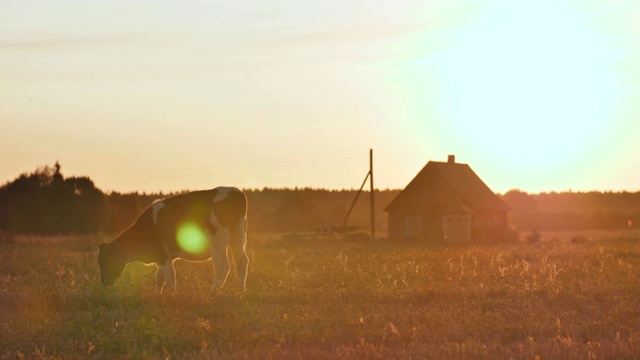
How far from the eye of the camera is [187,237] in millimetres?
16953

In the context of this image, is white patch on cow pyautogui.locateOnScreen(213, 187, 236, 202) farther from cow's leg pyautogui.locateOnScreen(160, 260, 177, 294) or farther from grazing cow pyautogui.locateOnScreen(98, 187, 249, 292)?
cow's leg pyautogui.locateOnScreen(160, 260, 177, 294)

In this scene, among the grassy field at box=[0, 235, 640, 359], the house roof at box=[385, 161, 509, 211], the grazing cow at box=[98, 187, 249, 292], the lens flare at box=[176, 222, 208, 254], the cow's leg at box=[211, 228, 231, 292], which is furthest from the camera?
the house roof at box=[385, 161, 509, 211]

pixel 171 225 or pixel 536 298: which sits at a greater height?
pixel 171 225

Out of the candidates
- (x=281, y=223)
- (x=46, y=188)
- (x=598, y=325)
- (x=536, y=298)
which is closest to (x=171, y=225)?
(x=536, y=298)

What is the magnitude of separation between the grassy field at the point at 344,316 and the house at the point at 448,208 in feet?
113

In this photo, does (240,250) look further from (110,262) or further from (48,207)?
(48,207)

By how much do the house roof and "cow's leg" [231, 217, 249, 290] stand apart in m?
39.0

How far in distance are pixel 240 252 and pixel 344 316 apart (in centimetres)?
544

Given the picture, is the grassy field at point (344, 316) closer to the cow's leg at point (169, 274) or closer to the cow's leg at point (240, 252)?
the cow's leg at point (169, 274)

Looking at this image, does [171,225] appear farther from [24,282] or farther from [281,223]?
[281,223]

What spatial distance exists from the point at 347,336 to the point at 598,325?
10.9 feet

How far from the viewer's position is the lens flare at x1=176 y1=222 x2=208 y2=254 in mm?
16766

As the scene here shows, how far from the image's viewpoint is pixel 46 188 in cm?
5478

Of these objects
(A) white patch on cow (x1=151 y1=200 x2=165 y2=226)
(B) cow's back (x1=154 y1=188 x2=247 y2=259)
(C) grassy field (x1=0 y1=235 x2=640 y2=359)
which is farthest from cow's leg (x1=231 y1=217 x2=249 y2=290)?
(A) white patch on cow (x1=151 y1=200 x2=165 y2=226)
